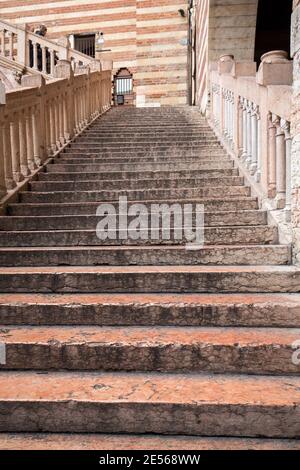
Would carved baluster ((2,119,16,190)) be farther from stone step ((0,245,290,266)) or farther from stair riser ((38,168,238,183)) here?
stone step ((0,245,290,266))

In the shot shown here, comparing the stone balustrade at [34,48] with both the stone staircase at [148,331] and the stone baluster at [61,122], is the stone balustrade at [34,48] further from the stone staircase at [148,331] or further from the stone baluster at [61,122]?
the stone staircase at [148,331]

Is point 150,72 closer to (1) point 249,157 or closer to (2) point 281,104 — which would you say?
(1) point 249,157

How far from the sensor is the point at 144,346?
327 cm

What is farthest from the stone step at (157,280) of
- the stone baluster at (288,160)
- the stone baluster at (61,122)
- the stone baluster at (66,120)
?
the stone baluster at (66,120)

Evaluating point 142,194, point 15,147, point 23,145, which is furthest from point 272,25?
point 15,147

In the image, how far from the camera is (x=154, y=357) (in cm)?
326

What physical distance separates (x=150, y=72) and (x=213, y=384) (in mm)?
17042

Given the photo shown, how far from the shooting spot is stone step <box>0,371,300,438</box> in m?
2.81

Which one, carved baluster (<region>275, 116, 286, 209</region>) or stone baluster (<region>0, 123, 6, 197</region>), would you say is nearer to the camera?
carved baluster (<region>275, 116, 286, 209</region>)

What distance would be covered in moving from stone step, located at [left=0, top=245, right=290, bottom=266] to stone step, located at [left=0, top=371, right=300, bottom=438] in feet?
4.31

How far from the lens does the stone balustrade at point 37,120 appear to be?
223 inches

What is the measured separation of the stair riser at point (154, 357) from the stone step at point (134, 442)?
0.48m

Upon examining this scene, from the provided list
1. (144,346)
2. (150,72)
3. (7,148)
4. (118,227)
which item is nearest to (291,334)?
(144,346)

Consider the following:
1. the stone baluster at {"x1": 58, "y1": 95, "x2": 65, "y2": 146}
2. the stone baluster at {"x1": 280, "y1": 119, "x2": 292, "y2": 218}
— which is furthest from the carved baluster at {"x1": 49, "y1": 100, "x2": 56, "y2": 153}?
the stone baluster at {"x1": 280, "y1": 119, "x2": 292, "y2": 218}
